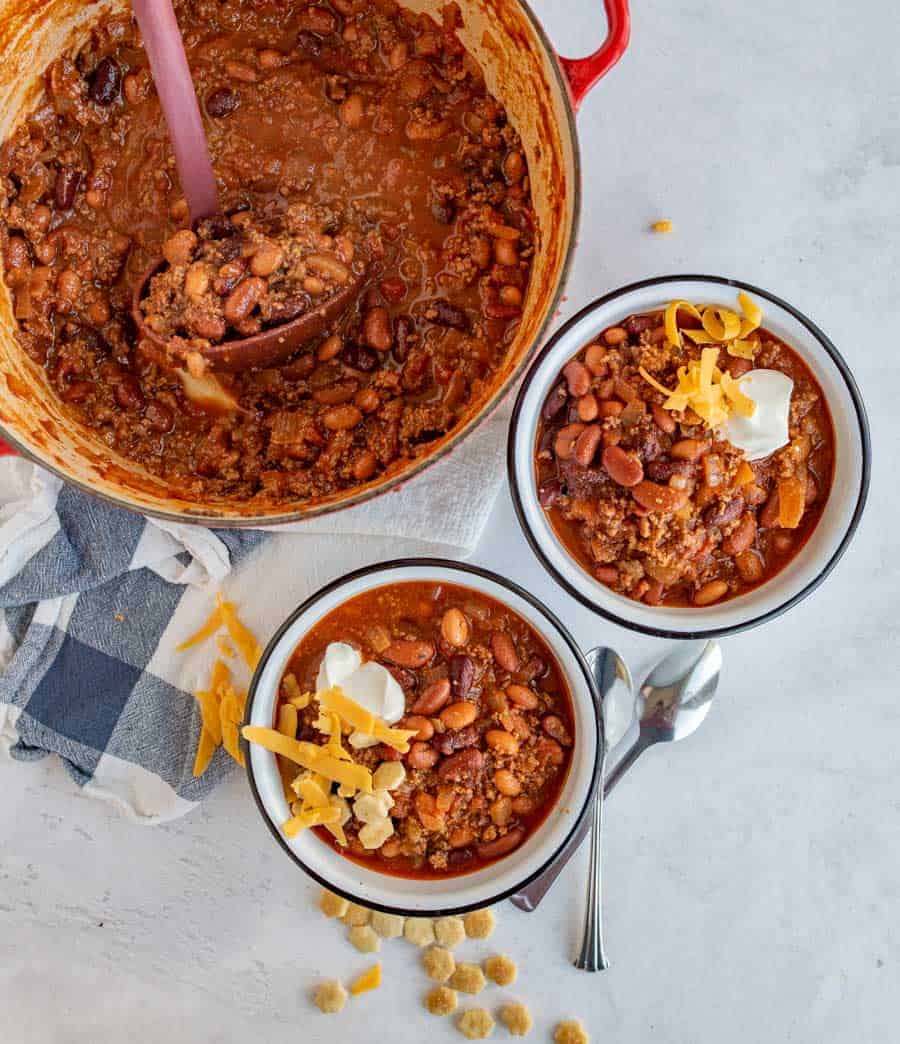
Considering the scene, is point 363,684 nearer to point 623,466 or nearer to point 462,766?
point 462,766

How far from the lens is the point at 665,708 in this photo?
2.21 meters

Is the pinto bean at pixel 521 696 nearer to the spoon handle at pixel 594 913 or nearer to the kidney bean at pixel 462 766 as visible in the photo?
the kidney bean at pixel 462 766

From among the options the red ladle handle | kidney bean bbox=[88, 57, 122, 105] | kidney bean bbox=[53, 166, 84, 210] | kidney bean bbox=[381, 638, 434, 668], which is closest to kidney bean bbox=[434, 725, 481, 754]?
kidney bean bbox=[381, 638, 434, 668]

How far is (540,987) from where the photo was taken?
2.29 m

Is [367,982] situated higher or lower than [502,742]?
lower

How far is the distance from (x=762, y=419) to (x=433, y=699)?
811 millimetres

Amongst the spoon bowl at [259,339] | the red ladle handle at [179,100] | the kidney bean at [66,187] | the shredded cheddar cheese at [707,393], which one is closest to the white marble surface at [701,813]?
the shredded cheddar cheese at [707,393]

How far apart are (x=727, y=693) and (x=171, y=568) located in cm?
125

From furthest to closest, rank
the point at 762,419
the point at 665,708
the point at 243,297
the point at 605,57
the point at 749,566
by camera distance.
Result: the point at 665,708 < the point at 749,566 < the point at 762,419 < the point at 243,297 < the point at 605,57

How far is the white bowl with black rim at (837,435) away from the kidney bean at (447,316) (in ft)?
0.52

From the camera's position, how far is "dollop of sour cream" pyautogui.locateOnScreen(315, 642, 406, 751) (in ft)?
6.41

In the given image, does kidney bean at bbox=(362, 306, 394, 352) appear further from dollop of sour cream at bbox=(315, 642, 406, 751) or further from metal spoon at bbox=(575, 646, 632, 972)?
metal spoon at bbox=(575, 646, 632, 972)

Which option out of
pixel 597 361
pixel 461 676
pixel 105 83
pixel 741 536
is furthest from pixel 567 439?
pixel 105 83

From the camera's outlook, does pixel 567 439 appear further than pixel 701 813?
No
